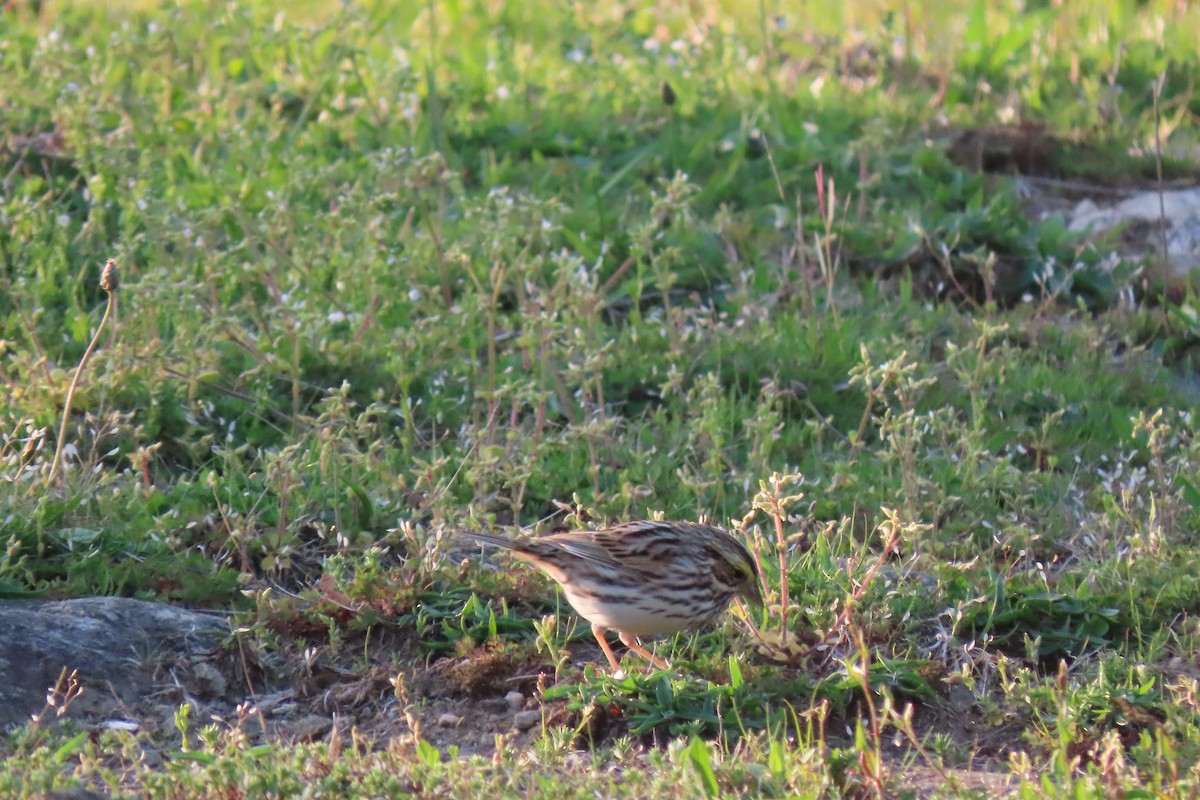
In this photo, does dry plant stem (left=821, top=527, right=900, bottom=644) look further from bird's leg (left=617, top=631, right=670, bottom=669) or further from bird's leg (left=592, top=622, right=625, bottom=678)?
bird's leg (left=592, top=622, right=625, bottom=678)

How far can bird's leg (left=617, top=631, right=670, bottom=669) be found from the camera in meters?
4.98

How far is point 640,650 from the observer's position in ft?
16.7

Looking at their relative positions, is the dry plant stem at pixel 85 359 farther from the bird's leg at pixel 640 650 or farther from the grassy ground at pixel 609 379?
the bird's leg at pixel 640 650

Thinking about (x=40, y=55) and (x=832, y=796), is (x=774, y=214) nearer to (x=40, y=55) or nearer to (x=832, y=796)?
(x=40, y=55)

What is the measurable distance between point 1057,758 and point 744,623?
125 centimetres

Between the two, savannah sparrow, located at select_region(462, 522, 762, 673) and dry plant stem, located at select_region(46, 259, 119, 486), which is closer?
savannah sparrow, located at select_region(462, 522, 762, 673)

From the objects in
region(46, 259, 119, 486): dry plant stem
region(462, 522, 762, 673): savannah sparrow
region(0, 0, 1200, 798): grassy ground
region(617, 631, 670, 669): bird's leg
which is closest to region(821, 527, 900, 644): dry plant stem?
region(0, 0, 1200, 798): grassy ground

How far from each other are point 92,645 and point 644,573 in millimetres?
1737

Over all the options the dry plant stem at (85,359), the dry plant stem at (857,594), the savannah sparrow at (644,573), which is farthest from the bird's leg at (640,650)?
the dry plant stem at (85,359)

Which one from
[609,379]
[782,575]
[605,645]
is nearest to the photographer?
[782,575]

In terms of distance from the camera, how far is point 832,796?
13.1 feet

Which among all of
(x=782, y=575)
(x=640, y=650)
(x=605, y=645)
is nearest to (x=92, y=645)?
(x=605, y=645)

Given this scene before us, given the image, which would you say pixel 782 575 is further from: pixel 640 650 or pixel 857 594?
pixel 640 650

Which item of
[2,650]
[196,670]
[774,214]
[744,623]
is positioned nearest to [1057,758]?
[744,623]
